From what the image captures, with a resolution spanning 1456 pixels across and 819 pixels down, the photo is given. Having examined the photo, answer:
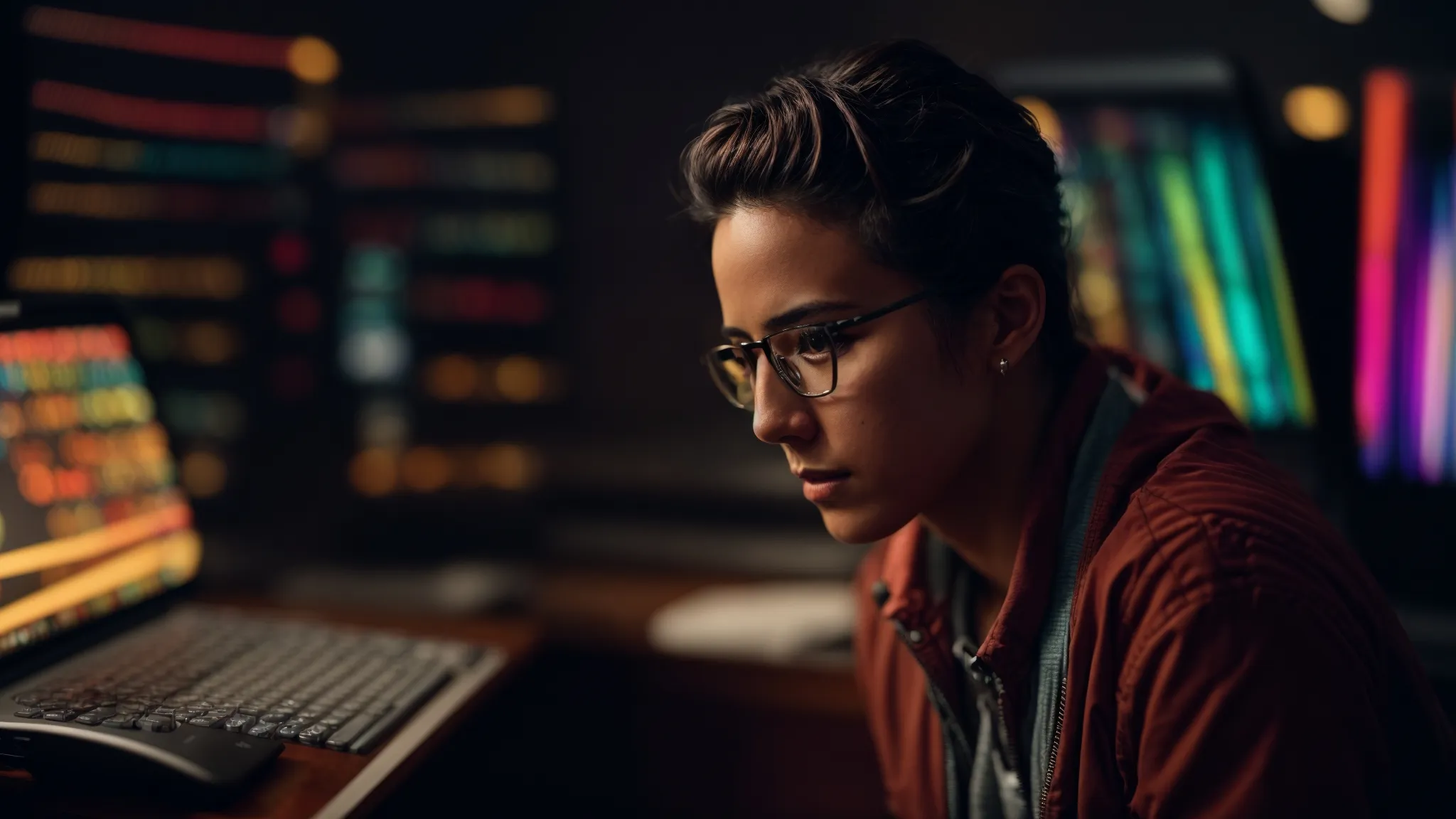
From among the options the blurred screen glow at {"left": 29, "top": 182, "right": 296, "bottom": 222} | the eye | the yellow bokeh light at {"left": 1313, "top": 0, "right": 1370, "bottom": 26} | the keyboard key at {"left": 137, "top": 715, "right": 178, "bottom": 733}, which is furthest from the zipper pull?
the blurred screen glow at {"left": 29, "top": 182, "right": 296, "bottom": 222}

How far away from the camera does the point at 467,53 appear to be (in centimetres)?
273

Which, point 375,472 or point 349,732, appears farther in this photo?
point 375,472

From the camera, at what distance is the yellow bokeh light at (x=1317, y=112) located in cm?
183

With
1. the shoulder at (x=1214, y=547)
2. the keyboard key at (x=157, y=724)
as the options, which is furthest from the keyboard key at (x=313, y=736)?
the shoulder at (x=1214, y=547)

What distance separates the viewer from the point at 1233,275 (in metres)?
1.67

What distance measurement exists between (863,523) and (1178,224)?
937 millimetres

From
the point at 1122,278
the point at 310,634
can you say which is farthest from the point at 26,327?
the point at 1122,278

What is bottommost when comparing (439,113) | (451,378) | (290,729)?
(290,729)

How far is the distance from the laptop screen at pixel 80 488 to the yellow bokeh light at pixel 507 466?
3.81 ft

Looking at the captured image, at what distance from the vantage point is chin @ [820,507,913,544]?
3.48 feet

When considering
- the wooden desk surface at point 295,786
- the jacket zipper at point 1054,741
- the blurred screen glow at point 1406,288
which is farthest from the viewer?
the blurred screen glow at point 1406,288

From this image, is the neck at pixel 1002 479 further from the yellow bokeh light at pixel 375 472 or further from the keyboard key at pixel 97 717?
the yellow bokeh light at pixel 375 472

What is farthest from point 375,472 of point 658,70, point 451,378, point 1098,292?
point 1098,292

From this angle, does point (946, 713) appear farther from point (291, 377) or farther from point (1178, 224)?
point (291, 377)
